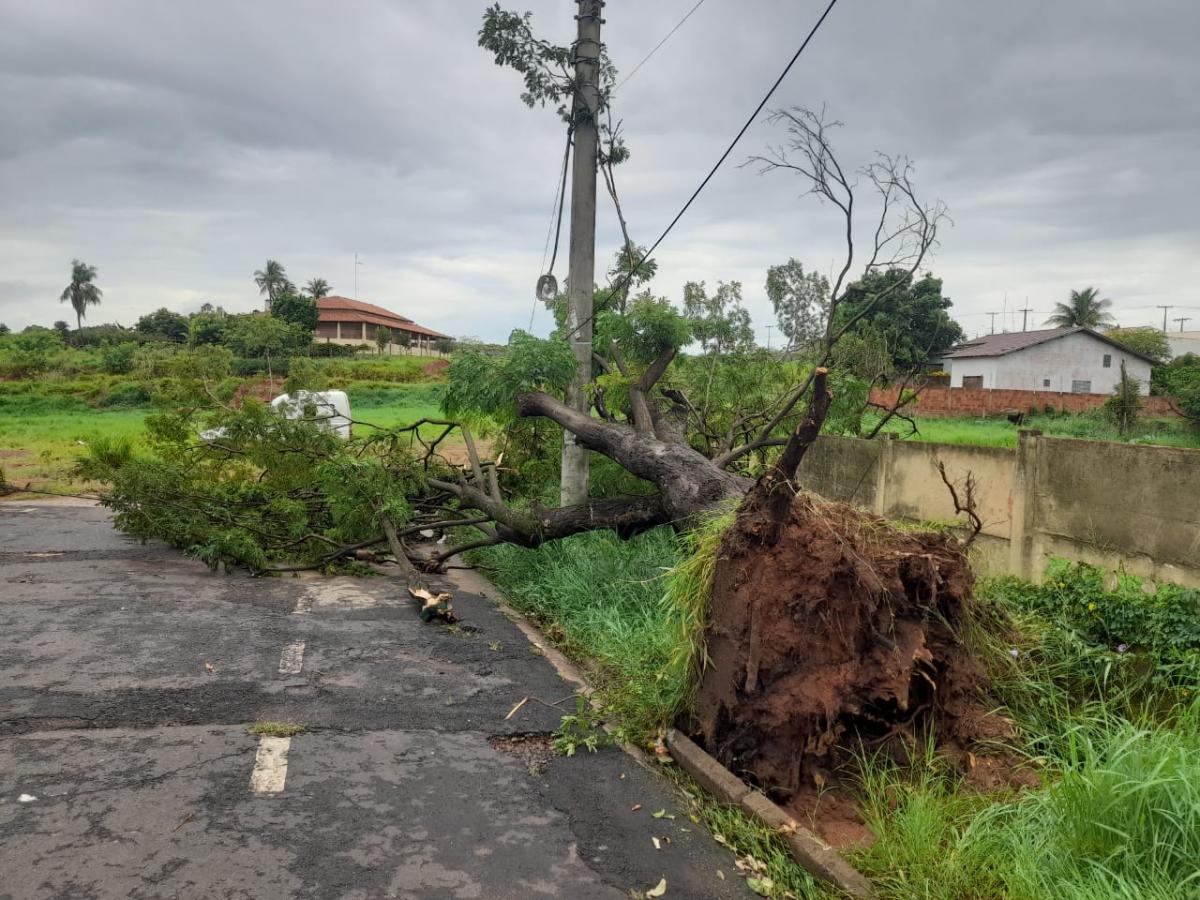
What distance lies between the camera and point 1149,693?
4184 millimetres

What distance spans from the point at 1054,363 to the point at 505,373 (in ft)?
130

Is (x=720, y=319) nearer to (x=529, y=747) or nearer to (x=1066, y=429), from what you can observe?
(x=529, y=747)

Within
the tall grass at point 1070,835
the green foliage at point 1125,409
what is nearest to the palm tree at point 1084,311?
the green foliage at point 1125,409

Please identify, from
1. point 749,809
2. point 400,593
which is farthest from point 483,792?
point 400,593

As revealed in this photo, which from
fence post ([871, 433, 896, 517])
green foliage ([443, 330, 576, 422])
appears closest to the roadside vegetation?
fence post ([871, 433, 896, 517])

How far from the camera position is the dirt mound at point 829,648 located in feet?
12.8

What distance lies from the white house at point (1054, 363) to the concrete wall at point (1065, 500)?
35.2 m

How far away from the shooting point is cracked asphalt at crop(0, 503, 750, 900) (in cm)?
330

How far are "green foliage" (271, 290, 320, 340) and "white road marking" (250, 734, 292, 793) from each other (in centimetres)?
5201

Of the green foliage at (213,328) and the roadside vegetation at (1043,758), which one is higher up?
the green foliage at (213,328)

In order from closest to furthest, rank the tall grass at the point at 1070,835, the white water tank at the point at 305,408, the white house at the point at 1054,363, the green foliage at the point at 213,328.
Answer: the tall grass at the point at 1070,835
the white water tank at the point at 305,408
the white house at the point at 1054,363
the green foliage at the point at 213,328

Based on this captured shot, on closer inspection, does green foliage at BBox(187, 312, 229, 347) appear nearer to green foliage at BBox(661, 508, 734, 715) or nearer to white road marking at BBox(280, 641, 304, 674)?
white road marking at BBox(280, 641, 304, 674)

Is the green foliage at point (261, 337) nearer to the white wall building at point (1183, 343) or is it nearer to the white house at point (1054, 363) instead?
the white house at point (1054, 363)

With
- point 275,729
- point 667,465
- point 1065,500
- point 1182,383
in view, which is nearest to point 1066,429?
point 1182,383
